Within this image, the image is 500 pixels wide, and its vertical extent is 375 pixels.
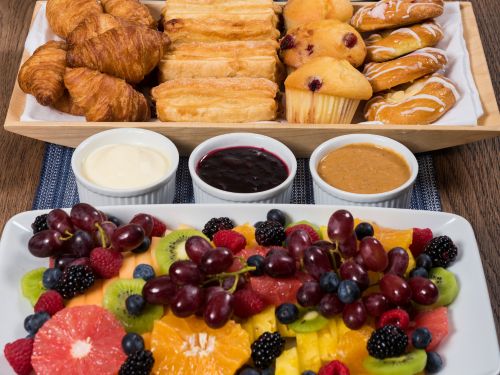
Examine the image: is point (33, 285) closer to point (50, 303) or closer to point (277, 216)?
→ point (50, 303)

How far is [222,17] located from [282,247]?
3.43ft

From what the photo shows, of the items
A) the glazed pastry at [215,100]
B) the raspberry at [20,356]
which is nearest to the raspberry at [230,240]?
the raspberry at [20,356]

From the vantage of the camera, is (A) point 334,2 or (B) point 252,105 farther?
(A) point 334,2

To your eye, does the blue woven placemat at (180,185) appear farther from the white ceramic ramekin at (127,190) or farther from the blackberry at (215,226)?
the blackberry at (215,226)

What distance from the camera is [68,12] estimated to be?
7.89 ft

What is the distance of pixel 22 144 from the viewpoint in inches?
90.7

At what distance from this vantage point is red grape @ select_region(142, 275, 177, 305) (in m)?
1.43

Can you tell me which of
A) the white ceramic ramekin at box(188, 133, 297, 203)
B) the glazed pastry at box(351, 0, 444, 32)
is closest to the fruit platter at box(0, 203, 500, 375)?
the white ceramic ramekin at box(188, 133, 297, 203)

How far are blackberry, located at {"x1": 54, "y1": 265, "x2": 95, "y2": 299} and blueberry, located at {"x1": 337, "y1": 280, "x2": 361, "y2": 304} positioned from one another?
0.50 meters

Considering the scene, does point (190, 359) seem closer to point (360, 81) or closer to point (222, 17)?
point (360, 81)

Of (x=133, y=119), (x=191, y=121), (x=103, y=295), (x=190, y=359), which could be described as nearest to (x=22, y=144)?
(x=133, y=119)

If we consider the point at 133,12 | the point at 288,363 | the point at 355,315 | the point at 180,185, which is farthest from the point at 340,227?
the point at 133,12

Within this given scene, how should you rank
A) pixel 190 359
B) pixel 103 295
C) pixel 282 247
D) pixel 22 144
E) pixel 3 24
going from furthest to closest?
pixel 3 24, pixel 22 144, pixel 282 247, pixel 103 295, pixel 190 359

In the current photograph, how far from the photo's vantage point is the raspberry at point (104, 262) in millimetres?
1531
